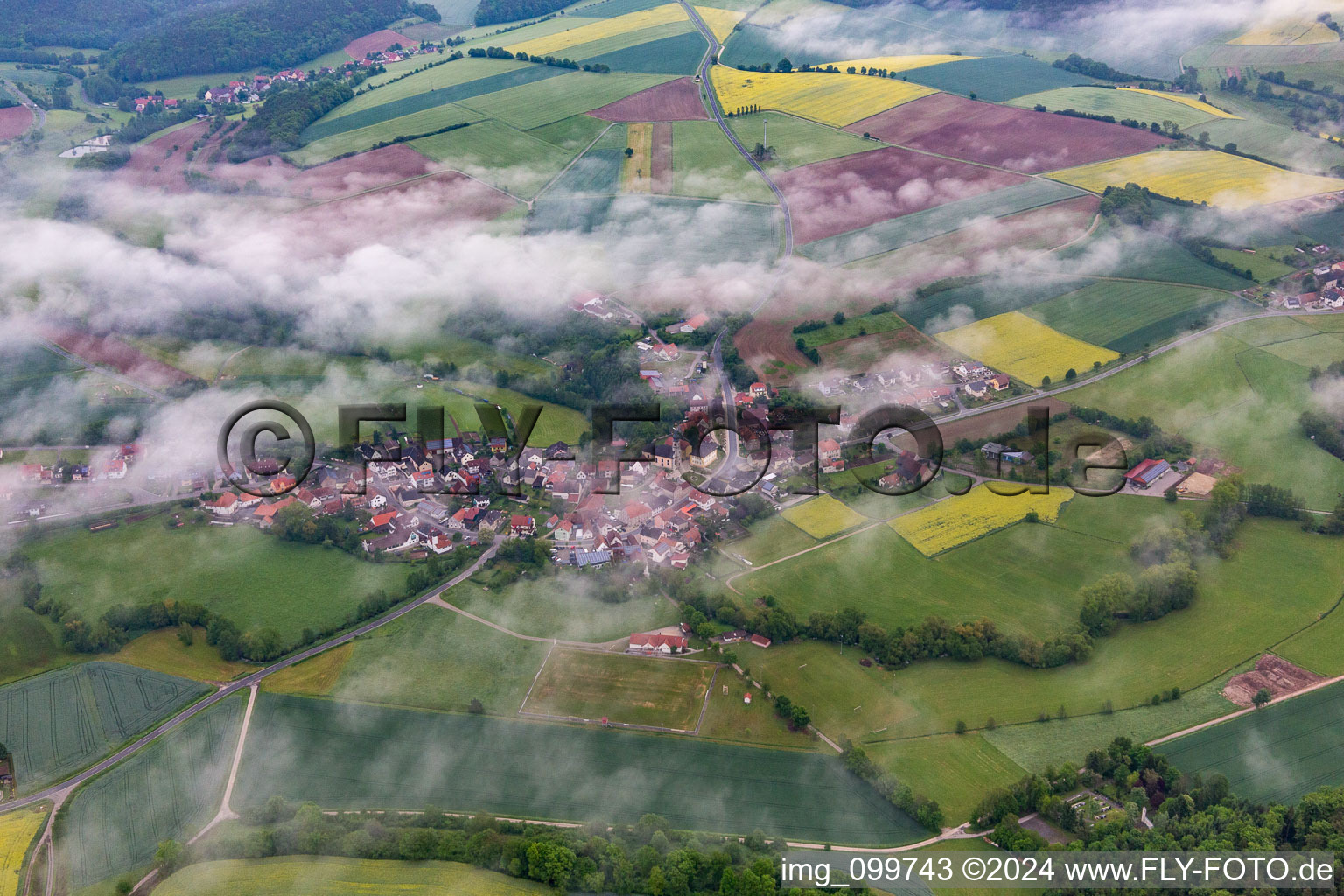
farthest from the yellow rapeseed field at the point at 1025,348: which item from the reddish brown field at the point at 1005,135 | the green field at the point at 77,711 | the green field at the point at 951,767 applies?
the green field at the point at 77,711

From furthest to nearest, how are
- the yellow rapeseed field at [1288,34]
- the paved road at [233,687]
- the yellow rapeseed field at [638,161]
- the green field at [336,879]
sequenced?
1. the yellow rapeseed field at [1288,34]
2. the yellow rapeseed field at [638,161]
3. the paved road at [233,687]
4. the green field at [336,879]

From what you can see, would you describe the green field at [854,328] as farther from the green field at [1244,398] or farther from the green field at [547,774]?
the green field at [547,774]

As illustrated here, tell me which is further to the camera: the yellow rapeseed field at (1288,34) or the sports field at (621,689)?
the yellow rapeseed field at (1288,34)

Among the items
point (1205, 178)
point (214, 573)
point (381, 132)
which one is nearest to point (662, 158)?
point (381, 132)

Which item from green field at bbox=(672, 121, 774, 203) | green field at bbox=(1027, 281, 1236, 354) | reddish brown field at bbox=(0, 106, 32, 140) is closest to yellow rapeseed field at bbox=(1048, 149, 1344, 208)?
green field at bbox=(1027, 281, 1236, 354)

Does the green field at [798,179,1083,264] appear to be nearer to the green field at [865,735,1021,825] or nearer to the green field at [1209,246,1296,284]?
the green field at [1209,246,1296,284]

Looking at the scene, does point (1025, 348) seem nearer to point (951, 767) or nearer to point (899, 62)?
point (951, 767)
